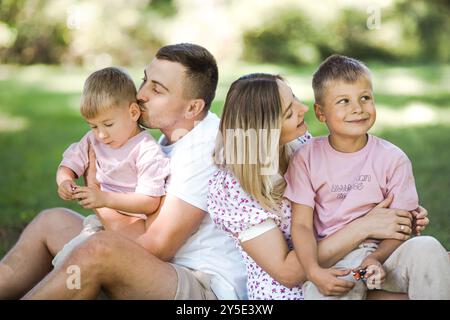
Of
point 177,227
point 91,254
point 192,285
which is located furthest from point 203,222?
point 91,254

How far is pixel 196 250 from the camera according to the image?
2930 mm

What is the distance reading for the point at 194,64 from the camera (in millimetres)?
2998

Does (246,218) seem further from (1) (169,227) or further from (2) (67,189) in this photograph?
(2) (67,189)

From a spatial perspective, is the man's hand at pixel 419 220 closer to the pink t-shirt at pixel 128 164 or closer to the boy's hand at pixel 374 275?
the boy's hand at pixel 374 275

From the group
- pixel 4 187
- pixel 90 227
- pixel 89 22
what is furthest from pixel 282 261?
pixel 89 22

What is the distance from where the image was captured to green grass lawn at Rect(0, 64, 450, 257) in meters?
5.61

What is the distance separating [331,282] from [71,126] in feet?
22.2

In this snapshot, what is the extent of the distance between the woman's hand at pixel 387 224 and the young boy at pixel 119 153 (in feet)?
2.62

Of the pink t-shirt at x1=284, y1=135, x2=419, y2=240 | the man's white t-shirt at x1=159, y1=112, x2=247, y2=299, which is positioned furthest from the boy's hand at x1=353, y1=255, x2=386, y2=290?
the man's white t-shirt at x1=159, y1=112, x2=247, y2=299

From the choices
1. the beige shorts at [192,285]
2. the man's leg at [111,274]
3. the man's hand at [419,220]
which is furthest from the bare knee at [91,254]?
the man's hand at [419,220]

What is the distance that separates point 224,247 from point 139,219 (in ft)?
1.17

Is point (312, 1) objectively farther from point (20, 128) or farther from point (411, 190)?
point (411, 190)

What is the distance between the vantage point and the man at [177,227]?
2637mm
